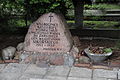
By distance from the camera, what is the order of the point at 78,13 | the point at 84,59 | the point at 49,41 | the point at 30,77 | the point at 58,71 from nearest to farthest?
the point at 30,77, the point at 58,71, the point at 84,59, the point at 49,41, the point at 78,13

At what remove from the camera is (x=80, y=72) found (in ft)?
17.8

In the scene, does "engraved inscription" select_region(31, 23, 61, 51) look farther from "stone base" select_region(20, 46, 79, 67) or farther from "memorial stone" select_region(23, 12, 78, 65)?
"stone base" select_region(20, 46, 79, 67)

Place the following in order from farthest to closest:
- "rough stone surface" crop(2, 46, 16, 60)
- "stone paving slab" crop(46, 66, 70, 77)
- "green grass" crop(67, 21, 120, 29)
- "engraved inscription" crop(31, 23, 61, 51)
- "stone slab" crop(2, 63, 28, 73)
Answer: "green grass" crop(67, 21, 120, 29) < "rough stone surface" crop(2, 46, 16, 60) < "engraved inscription" crop(31, 23, 61, 51) < "stone slab" crop(2, 63, 28, 73) < "stone paving slab" crop(46, 66, 70, 77)

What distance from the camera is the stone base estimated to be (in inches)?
229

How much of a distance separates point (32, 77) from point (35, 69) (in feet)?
1.30

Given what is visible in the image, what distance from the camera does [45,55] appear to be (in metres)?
5.95

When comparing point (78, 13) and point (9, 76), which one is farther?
point (78, 13)

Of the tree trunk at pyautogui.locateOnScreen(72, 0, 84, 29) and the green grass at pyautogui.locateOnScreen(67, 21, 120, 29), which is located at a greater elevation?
the tree trunk at pyautogui.locateOnScreen(72, 0, 84, 29)

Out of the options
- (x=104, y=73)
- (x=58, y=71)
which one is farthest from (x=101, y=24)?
(x=58, y=71)

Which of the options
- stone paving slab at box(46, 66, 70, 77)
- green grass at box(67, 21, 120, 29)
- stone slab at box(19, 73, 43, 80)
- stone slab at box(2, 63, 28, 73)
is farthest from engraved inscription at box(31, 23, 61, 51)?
green grass at box(67, 21, 120, 29)

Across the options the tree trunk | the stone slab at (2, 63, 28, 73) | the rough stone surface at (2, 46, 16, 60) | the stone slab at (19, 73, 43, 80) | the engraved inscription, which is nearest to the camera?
the stone slab at (19, 73, 43, 80)

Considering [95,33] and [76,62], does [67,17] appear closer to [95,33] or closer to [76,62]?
[95,33]

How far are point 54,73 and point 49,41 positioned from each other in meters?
0.85

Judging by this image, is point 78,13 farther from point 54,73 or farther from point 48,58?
point 54,73
